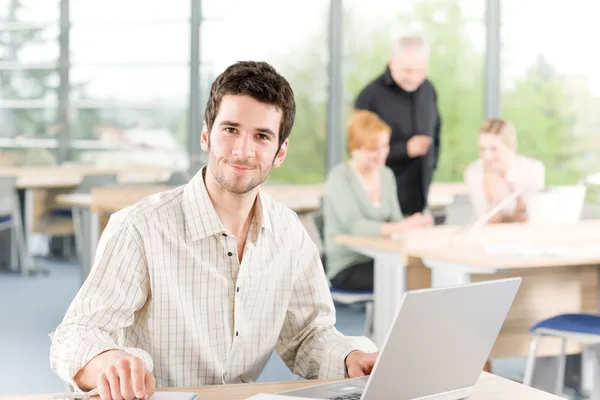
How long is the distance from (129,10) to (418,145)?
99.4 inches

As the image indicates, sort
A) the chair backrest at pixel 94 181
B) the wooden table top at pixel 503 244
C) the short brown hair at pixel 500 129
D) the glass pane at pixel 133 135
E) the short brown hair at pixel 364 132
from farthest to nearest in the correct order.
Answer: the chair backrest at pixel 94 181, the glass pane at pixel 133 135, the short brown hair at pixel 500 129, the short brown hair at pixel 364 132, the wooden table top at pixel 503 244

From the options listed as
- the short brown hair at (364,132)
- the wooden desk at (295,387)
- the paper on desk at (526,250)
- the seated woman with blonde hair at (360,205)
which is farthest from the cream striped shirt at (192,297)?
the short brown hair at (364,132)

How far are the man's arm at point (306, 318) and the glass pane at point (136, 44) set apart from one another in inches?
223

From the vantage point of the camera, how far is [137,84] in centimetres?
762

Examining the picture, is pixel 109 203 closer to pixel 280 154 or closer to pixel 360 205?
pixel 360 205

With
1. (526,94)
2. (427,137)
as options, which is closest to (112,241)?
(427,137)

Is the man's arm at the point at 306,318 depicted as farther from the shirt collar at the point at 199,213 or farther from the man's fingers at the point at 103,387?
the man's fingers at the point at 103,387

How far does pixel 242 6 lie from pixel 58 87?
159 centimetres

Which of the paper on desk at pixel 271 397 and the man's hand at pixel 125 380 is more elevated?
the man's hand at pixel 125 380

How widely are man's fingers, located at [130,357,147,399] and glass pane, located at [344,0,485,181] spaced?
6.75 m

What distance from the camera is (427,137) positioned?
6.82 meters

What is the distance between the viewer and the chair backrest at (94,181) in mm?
7926

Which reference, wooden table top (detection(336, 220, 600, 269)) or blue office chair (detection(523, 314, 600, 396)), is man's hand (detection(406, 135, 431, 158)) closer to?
wooden table top (detection(336, 220, 600, 269))

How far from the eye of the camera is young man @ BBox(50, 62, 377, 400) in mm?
1867
